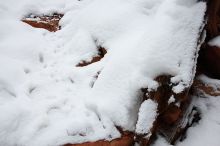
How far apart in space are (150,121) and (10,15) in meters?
2.71

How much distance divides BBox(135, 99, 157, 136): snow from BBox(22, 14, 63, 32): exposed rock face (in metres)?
1.97

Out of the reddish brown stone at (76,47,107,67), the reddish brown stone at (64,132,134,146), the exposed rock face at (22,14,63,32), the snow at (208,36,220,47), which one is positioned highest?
the snow at (208,36,220,47)

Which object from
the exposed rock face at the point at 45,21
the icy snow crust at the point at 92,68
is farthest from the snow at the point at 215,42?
the exposed rock face at the point at 45,21

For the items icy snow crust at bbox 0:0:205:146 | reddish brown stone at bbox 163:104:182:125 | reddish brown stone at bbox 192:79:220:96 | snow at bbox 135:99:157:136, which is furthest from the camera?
reddish brown stone at bbox 192:79:220:96

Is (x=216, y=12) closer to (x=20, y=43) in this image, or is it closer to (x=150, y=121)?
(x=150, y=121)

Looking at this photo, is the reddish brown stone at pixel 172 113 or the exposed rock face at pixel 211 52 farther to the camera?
the exposed rock face at pixel 211 52

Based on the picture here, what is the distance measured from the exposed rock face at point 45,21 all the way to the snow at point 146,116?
1969 millimetres

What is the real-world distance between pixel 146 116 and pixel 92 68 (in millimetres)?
888

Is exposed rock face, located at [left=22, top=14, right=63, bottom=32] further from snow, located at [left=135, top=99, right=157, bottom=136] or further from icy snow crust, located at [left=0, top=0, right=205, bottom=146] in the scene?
snow, located at [left=135, top=99, right=157, bottom=136]

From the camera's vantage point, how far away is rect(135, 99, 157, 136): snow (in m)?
2.38

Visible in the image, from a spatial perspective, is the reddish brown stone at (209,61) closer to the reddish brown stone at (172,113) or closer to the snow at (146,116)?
the reddish brown stone at (172,113)

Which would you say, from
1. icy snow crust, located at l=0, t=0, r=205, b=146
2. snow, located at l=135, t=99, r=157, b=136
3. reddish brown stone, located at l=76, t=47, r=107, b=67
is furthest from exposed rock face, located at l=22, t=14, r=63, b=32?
snow, located at l=135, t=99, r=157, b=136

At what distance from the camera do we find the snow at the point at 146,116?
2383mm

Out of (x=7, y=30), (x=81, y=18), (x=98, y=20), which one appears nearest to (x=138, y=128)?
(x=98, y=20)
